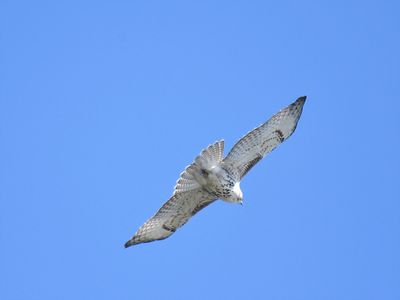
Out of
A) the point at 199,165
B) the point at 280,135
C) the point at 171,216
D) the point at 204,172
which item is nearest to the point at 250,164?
the point at 280,135

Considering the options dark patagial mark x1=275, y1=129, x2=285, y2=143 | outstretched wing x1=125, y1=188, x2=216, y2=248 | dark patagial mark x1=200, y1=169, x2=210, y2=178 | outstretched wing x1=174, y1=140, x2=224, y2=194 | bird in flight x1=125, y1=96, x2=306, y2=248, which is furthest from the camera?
outstretched wing x1=125, y1=188, x2=216, y2=248

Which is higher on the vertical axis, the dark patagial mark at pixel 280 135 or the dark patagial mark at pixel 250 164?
the dark patagial mark at pixel 280 135

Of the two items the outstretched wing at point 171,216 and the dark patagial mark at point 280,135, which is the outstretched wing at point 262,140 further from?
the outstretched wing at point 171,216

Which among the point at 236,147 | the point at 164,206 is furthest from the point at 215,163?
the point at 164,206

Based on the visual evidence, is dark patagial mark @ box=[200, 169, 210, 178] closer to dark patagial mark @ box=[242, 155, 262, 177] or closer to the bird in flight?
the bird in flight

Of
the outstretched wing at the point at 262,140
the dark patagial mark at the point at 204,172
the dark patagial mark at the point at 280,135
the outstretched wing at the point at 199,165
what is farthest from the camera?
the dark patagial mark at the point at 280,135

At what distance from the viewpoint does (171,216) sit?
14891mm

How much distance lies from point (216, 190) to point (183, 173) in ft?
2.48

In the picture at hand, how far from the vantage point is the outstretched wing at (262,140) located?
1419 centimetres

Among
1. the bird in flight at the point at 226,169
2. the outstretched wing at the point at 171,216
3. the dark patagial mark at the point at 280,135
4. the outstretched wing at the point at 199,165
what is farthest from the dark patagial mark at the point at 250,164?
the outstretched wing at the point at 171,216

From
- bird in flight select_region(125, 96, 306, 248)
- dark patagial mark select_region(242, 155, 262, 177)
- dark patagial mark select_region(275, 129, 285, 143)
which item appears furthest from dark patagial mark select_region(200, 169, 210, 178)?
dark patagial mark select_region(275, 129, 285, 143)

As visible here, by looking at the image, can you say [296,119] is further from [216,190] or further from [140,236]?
[140,236]

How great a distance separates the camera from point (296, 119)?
1438 cm

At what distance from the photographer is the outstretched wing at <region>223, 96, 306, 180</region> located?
14188mm
